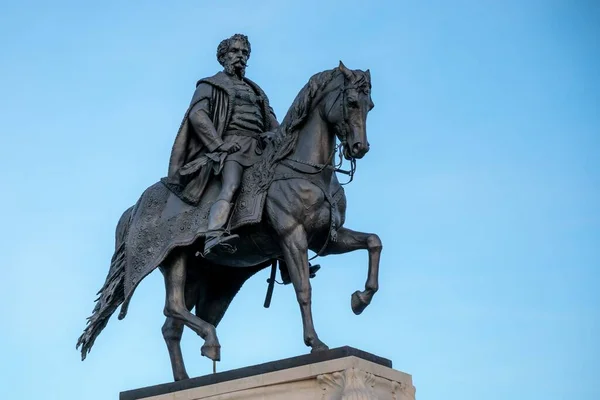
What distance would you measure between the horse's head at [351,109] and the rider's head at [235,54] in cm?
182

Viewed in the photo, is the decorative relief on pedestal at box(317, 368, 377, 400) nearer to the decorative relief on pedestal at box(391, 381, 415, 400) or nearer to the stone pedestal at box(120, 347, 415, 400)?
the stone pedestal at box(120, 347, 415, 400)

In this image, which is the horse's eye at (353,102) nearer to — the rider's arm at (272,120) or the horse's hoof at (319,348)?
the rider's arm at (272,120)

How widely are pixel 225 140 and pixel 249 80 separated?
96cm

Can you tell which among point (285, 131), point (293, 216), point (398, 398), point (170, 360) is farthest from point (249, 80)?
point (398, 398)

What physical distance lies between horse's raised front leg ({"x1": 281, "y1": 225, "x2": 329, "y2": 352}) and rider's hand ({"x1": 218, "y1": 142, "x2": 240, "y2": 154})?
1324 mm

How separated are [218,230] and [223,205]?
0.95 ft

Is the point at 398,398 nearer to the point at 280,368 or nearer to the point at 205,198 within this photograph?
the point at 280,368

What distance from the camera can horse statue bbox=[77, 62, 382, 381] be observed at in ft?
42.0

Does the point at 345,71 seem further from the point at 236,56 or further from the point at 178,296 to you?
the point at 178,296

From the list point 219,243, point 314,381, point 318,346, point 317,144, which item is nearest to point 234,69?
point 317,144

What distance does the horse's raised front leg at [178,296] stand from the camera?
13398 mm

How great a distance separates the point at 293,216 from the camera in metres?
12.9

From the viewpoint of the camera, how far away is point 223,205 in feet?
43.0

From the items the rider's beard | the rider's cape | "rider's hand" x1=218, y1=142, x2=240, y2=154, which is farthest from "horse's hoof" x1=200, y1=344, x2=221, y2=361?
the rider's beard
